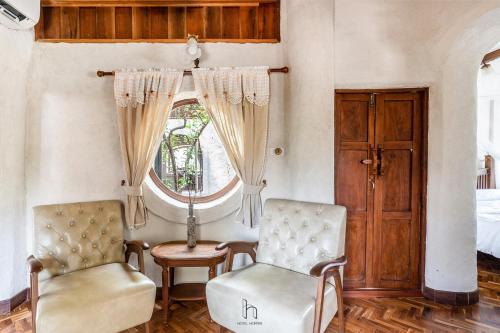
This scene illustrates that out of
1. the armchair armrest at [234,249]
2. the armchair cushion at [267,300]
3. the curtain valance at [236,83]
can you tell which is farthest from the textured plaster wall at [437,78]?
the armchair armrest at [234,249]

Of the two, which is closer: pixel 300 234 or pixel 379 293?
pixel 300 234

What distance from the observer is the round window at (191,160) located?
2.99 metres

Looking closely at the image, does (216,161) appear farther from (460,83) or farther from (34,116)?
(460,83)

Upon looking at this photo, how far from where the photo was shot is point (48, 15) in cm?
273

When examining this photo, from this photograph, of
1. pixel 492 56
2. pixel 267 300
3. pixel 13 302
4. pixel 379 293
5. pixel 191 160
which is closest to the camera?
pixel 267 300

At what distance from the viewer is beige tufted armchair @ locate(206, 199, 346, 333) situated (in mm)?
1754

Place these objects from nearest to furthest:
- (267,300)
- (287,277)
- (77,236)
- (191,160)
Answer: (267,300), (287,277), (77,236), (191,160)

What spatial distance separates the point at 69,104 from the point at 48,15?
0.84 meters

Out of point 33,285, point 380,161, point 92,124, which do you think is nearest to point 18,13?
point 92,124

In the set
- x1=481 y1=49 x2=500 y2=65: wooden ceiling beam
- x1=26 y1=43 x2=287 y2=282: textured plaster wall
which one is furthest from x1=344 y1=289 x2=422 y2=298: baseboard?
x1=481 y1=49 x2=500 y2=65: wooden ceiling beam

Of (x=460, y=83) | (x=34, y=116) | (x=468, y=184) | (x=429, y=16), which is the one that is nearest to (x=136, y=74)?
(x=34, y=116)

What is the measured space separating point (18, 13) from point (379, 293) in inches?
144

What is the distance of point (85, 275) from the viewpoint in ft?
6.97

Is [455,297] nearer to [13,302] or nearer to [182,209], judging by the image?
[182,209]
